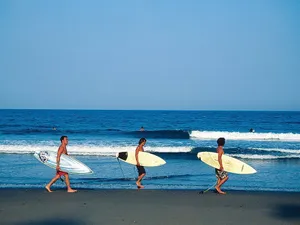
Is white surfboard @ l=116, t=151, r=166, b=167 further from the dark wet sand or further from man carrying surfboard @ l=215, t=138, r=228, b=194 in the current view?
man carrying surfboard @ l=215, t=138, r=228, b=194

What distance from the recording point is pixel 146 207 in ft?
28.3

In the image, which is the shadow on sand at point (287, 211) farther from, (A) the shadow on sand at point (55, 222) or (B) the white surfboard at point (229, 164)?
(A) the shadow on sand at point (55, 222)

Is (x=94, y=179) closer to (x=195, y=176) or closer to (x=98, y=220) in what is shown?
(x=195, y=176)

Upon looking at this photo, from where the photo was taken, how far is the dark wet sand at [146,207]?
7.61 m

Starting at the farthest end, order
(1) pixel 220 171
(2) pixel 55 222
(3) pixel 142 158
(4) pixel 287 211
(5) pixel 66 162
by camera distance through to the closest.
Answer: (3) pixel 142 158 → (5) pixel 66 162 → (1) pixel 220 171 → (4) pixel 287 211 → (2) pixel 55 222

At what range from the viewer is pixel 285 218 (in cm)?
789

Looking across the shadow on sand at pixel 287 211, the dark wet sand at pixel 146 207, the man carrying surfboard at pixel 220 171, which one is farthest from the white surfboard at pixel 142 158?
the shadow on sand at pixel 287 211

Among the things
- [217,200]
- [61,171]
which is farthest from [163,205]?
[61,171]

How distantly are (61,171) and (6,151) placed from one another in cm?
1231

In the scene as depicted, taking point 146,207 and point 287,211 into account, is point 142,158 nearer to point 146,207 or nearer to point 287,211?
point 146,207

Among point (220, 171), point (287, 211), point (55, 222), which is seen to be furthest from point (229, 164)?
point (55, 222)

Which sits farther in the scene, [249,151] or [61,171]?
[249,151]

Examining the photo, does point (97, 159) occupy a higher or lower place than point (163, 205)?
higher

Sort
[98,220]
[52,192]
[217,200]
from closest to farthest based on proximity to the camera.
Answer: [98,220] < [217,200] < [52,192]
